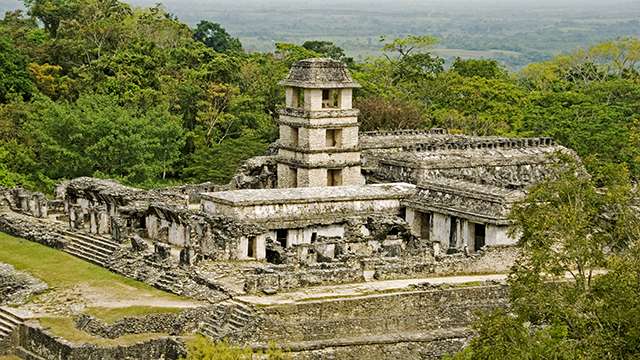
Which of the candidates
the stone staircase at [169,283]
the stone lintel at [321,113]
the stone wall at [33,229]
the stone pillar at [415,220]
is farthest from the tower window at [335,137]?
the stone staircase at [169,283]

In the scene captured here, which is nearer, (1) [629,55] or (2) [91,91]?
(2) [91,91]

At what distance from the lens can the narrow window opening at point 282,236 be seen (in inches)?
1560

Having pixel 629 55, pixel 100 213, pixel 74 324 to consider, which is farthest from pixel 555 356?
pixel 629 55

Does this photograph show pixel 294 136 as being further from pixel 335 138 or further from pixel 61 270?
pixel 61 270

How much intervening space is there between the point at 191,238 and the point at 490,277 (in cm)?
884

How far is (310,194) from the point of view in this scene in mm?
40656

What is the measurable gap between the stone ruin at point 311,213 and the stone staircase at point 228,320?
0.04m

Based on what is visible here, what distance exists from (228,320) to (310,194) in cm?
903

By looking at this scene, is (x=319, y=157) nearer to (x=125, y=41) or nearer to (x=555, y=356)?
(x=555, y=356)

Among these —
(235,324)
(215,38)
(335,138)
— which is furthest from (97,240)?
(215,38)

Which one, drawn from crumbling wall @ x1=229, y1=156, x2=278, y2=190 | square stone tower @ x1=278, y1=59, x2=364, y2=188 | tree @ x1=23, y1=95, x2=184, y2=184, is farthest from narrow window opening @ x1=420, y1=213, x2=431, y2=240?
tree @ x1=23, y1=95, x2=184, y2=184

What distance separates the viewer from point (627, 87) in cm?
7650

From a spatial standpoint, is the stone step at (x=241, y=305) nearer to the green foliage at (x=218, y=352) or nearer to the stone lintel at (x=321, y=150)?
the green foliage at (x=218, y=352)

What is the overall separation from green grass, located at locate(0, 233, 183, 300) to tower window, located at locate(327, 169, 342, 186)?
1024 centimetres
